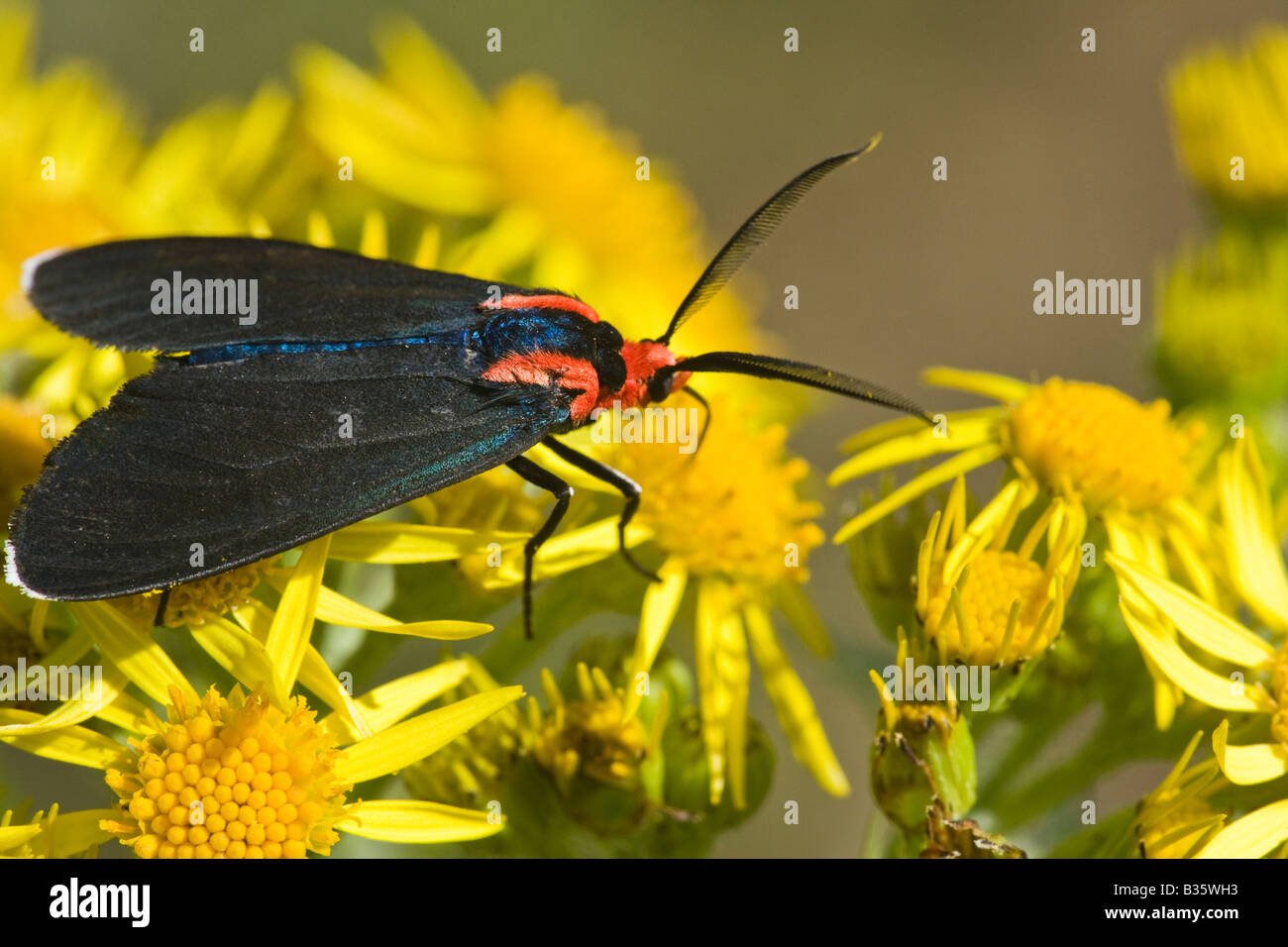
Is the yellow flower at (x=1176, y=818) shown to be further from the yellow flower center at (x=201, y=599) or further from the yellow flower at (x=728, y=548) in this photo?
the yellow flower center at (x=201, y=599)

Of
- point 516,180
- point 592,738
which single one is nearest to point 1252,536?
point 592,738

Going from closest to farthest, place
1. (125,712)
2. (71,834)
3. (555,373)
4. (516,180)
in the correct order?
(71,834), (125,712), (555,373), (516,180)

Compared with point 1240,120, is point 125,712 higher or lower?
lower

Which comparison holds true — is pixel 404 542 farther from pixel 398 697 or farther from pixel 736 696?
pixel 736 696

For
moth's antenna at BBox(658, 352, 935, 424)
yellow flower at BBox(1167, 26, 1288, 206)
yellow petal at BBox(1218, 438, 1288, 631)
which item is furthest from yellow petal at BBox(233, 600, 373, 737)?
yellow flower at BBox(1167, 26, 1288, 206)

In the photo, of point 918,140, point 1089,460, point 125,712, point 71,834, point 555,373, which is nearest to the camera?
point 71,834

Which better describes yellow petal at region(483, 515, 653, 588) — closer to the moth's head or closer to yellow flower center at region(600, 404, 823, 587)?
yellow flower center at region(600, 404, 823, 587)

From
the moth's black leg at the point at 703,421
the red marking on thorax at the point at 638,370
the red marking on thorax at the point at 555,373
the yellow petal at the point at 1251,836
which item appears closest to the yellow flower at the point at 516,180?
the moth's black leg at the point at 703,421
